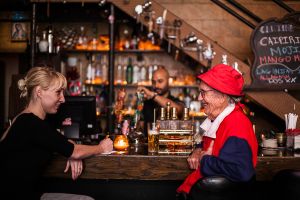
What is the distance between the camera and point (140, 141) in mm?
3721

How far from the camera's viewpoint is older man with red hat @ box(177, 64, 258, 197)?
7.16 feet

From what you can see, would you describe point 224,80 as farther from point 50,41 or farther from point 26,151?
point 50,41

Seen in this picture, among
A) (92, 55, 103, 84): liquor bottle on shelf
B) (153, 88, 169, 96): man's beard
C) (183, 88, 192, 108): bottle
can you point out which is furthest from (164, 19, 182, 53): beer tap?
(92, 55, 103, 84): liquor bottle on shelf

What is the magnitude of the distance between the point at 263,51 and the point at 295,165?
1.82m

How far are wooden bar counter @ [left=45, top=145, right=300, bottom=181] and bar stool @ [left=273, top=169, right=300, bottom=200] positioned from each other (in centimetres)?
82

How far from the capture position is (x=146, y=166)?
3.09 meters

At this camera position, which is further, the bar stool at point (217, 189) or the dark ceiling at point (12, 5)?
the dark ceiling at point (12, 5)

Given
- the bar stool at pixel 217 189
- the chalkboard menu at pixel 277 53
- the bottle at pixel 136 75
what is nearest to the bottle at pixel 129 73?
the bottle at pixel 136 75

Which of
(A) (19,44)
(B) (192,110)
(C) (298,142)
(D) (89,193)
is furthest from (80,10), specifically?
(C) (298,142)

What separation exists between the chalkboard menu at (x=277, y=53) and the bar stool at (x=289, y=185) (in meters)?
2.50

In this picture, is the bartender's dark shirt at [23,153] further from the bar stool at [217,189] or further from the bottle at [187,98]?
the bottle at [187,98]

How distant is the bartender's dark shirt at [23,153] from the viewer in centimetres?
247

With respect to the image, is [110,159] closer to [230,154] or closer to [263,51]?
[230,154]

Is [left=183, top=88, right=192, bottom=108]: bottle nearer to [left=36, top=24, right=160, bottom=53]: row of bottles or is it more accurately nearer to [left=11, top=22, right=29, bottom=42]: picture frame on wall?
[left=36, top=24, right=160, bottom=53]: row of bottles
